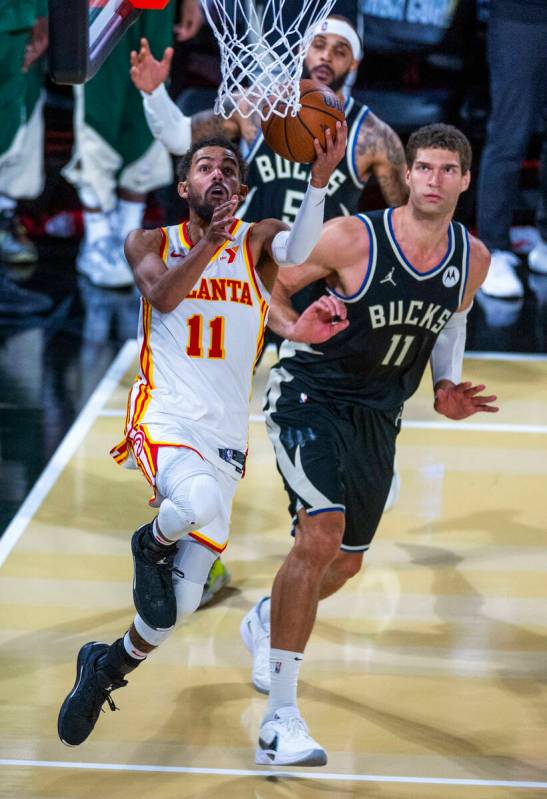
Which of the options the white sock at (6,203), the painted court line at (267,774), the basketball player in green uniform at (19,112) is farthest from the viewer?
the white sock at (6,203)

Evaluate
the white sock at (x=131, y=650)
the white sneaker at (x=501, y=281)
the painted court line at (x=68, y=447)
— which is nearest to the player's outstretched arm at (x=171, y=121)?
the painted court line at (x=68, y=447)

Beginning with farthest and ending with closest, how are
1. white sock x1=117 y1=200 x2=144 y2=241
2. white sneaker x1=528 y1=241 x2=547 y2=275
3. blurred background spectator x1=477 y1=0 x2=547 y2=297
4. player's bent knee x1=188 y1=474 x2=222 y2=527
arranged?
white sneaker x1=528 y1=241 x2=547 y2=275, white sock x1=117 y1=200 x2=144 y2=241, blurred background spectator x1=477 y1=0 x2=547 y2=297, player's bent knee x1=188 y1=474 x2=222 y2=527

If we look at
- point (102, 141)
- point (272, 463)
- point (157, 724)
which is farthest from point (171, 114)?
point (102, 141)

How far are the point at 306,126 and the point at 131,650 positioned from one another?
1687 mm

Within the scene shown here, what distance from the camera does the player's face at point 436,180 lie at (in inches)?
190

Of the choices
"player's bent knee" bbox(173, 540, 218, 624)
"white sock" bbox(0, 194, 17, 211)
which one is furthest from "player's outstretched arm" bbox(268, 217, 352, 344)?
"white sock" bbox(0, 194, 17, 211)

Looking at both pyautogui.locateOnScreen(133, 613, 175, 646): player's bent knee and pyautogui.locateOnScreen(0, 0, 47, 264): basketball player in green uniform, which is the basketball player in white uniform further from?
pyautogui.locateOnScreen(0, 0, 47, 264): basketball player in green uniform

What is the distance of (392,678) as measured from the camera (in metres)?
5.06

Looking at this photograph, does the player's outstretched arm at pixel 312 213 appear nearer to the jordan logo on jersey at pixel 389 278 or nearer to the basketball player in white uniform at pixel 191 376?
the basketball player in white uniform at pixel 191 376

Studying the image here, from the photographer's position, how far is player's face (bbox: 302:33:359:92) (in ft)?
20.4

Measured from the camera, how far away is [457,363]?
5.14 m

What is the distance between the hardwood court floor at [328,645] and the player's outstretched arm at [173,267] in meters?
1.40

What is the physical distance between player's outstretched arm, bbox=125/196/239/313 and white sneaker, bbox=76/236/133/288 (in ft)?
17.6

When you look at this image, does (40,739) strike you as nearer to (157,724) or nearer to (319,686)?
(157,724)
